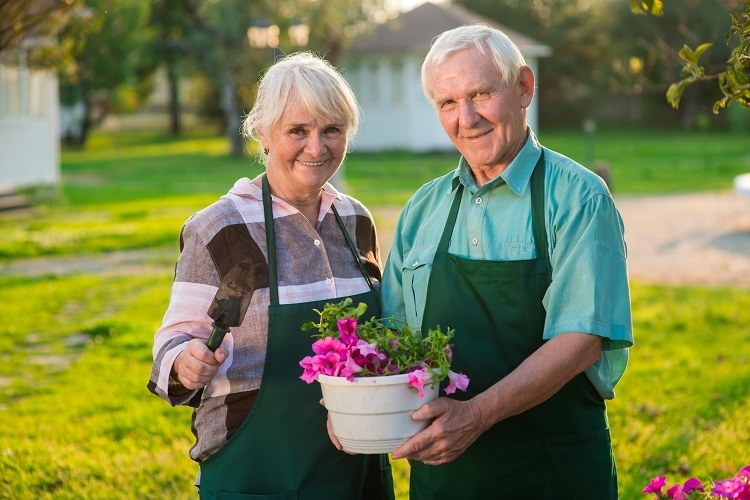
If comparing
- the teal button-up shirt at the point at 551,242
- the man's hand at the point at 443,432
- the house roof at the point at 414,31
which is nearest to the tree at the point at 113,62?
the house roof at the point at 414,31

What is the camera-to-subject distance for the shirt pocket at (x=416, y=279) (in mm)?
2947

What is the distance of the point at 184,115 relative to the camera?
2189 inches

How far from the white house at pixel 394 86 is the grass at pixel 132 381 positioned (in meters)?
19.1

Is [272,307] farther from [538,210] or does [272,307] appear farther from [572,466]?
[572,466]

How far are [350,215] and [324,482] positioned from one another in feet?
2.71

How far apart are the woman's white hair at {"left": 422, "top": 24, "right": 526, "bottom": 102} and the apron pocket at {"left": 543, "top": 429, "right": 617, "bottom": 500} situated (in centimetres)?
95

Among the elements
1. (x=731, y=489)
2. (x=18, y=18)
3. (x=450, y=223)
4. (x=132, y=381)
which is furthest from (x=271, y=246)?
(x=132, y=381)

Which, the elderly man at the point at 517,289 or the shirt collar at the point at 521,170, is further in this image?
the shirt collar at the point at 521,170

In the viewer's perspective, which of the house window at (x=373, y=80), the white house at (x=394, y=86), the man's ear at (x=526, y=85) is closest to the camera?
the man's ear at (x=526, y=85)

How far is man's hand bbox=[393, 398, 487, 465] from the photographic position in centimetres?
249

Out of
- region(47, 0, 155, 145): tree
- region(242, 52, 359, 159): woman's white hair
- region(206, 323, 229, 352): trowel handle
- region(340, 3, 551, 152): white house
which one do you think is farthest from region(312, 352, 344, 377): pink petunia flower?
region(340, 3, 551, 152): white house

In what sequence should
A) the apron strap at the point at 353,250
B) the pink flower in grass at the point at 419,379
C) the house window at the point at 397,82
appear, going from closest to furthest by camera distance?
1. the pink flower in grass at the point at 419,379
2. the apron strap at the point at 353,250
3. the house window at the point at 397,82

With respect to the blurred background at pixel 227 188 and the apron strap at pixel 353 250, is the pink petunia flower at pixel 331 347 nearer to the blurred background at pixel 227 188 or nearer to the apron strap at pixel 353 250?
the apron strap at pixel 353 250

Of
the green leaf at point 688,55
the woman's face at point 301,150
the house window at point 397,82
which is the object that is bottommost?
the house window at point 397,82
